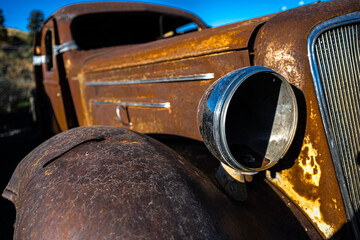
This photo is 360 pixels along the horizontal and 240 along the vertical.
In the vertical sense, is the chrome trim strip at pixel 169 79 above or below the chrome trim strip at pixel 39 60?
below

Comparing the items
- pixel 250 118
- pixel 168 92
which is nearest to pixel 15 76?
pixel 168 92

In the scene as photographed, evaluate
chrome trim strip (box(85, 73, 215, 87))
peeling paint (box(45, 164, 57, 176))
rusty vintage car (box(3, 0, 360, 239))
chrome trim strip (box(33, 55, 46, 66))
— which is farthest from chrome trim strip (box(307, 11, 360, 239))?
chrome trim strip (box(33, 55, 46, 66))

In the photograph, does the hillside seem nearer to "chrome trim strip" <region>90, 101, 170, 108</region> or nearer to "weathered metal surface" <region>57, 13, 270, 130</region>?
"weathered metal surface" <region>57, 13, 270, 130</region>

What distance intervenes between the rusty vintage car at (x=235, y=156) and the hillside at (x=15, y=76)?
490 inches

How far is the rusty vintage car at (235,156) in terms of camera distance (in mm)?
902

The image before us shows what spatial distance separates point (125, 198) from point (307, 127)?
87 cm

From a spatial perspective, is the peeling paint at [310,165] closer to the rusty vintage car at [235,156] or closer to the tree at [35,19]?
the rusty vintage car at [235,156]

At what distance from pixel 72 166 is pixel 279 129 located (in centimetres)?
95

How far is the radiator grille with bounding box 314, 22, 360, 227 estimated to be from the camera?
1.13 metres

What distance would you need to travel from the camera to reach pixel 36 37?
3.29m

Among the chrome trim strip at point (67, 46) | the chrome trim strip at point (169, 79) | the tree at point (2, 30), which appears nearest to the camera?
the chrome trim strip at point (169, 79)

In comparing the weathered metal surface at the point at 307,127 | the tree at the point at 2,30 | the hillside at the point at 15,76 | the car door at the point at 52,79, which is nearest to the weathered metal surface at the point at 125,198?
the weathered metal surface at the point at 307,127

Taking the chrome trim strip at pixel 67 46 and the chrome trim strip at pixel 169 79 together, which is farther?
the chrome trim strip at pixel 67 46

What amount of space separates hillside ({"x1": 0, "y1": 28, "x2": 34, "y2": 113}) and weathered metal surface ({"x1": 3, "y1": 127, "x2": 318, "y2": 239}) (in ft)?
40.7
